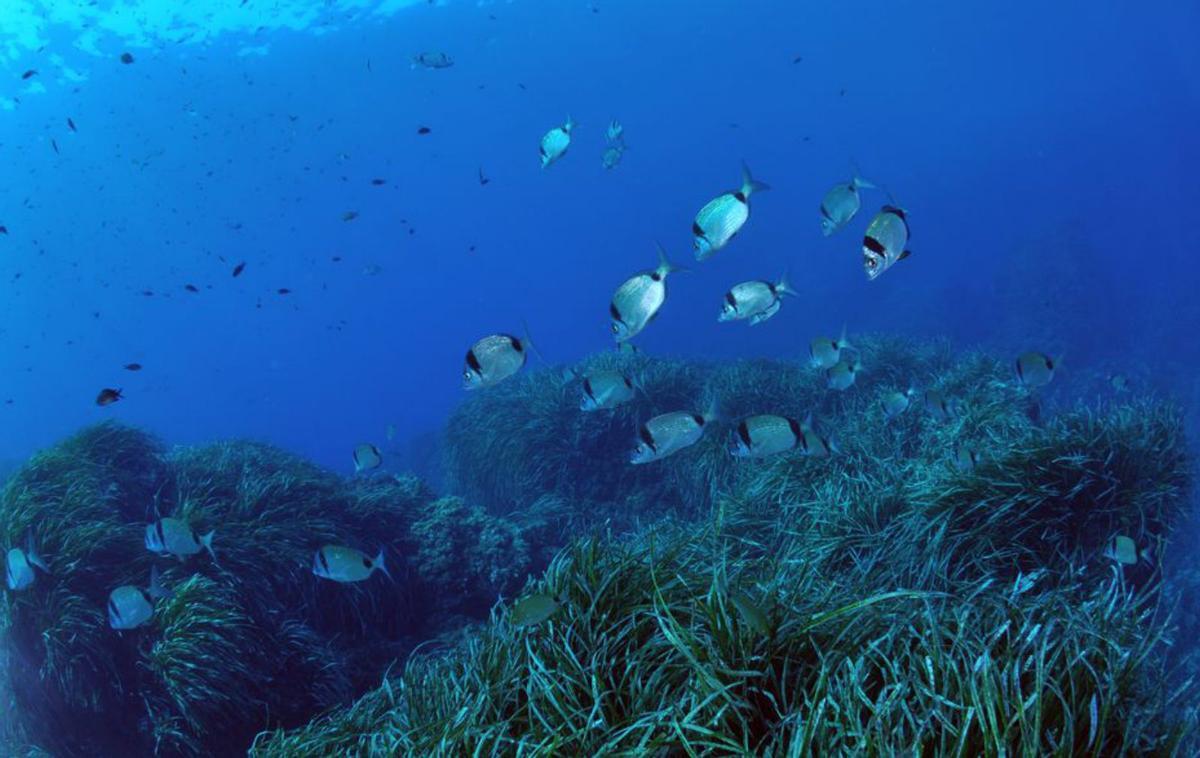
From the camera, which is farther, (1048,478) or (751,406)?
(751,406)

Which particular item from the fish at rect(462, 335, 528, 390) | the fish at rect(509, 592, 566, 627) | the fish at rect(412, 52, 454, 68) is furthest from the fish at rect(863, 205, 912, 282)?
the fish at rect(412, 52, 454, 68)

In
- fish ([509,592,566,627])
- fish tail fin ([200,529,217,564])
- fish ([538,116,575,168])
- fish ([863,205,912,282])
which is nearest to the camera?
fish ([509,592,566,627])

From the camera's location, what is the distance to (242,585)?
7.13 m

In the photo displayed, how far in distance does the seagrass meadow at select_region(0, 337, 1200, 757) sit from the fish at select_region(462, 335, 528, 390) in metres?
1.56

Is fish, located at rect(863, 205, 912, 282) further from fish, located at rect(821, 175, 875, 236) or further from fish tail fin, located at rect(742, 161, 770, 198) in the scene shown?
fish, located at rect(821, 175, 875, 236)

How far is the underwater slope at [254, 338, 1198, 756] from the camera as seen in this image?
2412 mm

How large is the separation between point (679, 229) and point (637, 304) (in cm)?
10117

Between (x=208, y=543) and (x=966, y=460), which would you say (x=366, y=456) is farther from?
(x=966, y=460)

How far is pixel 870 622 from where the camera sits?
3043mm

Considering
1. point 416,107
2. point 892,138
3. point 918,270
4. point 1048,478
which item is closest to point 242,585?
point 1048,478

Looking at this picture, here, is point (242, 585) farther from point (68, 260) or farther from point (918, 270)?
point (68, 260)

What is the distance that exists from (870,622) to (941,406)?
18.4 ft

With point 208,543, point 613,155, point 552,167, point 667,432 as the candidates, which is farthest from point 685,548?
point 552,167

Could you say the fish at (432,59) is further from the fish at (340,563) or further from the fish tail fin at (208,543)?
the fish at (340,563)
